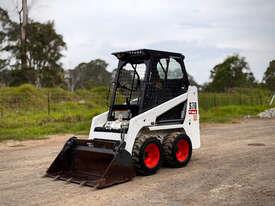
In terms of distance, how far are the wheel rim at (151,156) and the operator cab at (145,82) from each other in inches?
29.1

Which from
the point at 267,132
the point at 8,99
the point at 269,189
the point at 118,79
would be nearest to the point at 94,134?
the point at 118,79

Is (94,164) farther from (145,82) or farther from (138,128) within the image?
(145,82)

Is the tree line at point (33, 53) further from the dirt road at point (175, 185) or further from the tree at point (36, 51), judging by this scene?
the dirt road at point (175, 185)

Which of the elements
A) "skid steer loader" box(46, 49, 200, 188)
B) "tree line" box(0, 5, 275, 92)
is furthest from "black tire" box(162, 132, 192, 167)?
"tree line" box(0, 5, 275, 92)

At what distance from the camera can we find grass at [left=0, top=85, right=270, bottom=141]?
1718cm

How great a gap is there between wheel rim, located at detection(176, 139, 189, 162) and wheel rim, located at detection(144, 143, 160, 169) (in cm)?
65

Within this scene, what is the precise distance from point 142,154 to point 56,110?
1617 centimetres

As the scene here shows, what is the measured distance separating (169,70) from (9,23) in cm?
3175

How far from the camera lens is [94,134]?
28.3 feet

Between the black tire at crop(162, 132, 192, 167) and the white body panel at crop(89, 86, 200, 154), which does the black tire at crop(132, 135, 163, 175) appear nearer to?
the white body panel at crop(89, 86, 200, 154)

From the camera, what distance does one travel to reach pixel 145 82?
335 inches

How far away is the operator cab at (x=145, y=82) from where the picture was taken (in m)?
8.60

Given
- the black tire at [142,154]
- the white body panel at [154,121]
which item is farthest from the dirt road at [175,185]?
the white body panel at [154,121]

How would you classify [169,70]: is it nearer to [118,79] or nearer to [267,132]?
[118,79]
